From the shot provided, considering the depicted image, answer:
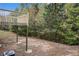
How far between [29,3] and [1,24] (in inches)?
13.7

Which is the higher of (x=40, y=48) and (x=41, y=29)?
(x=41, y=29)

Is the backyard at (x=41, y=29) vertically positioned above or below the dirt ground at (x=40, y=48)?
above

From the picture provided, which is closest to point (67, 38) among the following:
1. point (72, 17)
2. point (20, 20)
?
point (72, 17)

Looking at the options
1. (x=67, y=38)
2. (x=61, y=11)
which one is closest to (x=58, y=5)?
(x=61, y=11)

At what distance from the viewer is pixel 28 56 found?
175 inches

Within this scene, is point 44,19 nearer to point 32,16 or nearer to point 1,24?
point 32,16

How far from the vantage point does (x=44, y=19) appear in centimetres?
445

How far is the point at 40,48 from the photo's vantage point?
446cm

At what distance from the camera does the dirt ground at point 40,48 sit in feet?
14.6

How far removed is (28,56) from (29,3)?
1.74 feet

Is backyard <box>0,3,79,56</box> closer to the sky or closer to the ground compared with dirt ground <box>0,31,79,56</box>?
closer to the sky

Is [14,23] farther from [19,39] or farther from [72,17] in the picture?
[72,17]

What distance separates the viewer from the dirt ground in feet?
14.6

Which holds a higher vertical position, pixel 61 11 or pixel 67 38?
pixel 61 11
